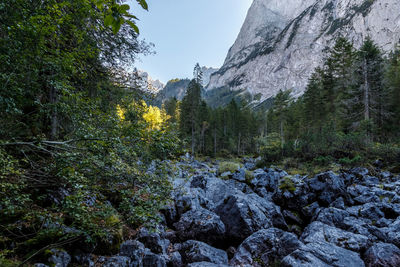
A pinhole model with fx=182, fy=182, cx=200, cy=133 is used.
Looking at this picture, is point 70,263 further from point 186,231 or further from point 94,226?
point 186,231

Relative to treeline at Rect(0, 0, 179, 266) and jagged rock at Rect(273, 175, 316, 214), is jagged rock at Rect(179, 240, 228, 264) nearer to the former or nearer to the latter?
treeline at Rect(0, 0, 179, 266)

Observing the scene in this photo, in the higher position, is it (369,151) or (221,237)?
(369,151)

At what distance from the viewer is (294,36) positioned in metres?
133

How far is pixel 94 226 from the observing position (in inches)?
135

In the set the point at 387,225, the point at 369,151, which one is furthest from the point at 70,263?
the point at 369,151

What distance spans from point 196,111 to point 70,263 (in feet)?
108

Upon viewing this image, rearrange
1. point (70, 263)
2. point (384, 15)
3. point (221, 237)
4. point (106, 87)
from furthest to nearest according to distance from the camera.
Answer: point (384, 15), point (106, 87), point (221, 237), point (70, 263)

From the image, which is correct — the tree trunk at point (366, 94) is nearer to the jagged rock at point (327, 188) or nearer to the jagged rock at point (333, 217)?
the jagged rock at point (327, 188)

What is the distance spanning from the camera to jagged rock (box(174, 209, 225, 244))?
19.7ft

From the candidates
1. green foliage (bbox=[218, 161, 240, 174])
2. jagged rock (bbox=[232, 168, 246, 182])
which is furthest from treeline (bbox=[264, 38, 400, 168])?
jagged rock (bbox=[232, 168, 246, 182])

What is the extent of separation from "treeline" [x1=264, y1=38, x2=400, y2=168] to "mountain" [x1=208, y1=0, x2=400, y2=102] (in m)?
49.6

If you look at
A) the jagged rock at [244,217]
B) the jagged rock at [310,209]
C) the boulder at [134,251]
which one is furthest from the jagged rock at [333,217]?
the boulder at [134,251]

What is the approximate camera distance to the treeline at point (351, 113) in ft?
54.5

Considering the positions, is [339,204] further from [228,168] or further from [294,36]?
[294,36]
